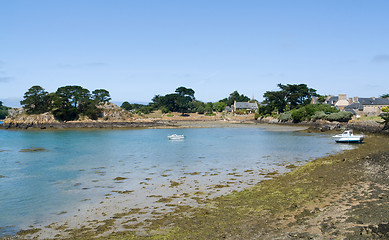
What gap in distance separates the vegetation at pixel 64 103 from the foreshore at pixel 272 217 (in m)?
97.5

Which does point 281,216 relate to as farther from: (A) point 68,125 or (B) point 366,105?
(B) point 366,105

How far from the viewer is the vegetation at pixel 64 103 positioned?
104 meters

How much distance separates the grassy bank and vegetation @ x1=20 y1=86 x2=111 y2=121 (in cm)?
9796

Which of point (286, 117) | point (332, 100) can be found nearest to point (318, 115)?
point (286, 117)

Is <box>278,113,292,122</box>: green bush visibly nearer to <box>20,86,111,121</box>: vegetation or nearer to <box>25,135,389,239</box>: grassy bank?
<box>20,86,111,121</box>: vegetation

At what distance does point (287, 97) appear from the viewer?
116m

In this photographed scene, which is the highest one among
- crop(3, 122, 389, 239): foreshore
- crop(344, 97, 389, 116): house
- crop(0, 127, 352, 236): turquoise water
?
crop(344, 97, 389, 116): house

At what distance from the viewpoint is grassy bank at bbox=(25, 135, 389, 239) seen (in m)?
10.5

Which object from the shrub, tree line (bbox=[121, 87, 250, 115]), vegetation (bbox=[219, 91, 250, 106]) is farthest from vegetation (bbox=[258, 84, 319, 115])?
vegetation (bbox=[219, 91, 250, 106])

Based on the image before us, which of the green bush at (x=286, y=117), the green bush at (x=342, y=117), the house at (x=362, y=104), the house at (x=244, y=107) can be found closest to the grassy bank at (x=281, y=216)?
the green bush at (x=342, y=117)

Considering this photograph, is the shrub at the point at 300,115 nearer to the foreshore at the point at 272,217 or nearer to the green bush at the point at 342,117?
the green bush at the point at 342,117

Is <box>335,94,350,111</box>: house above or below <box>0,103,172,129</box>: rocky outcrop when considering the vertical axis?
above

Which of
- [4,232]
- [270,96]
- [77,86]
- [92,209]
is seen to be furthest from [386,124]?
[77,86]

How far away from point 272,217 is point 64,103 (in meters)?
105
